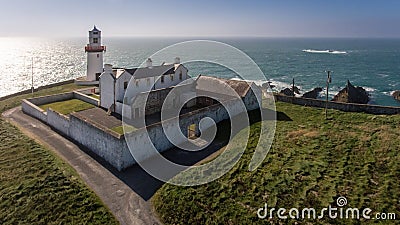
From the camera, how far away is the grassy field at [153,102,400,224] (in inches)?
463

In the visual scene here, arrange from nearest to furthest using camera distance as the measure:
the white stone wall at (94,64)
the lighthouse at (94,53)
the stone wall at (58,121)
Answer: the stone wall at (58,121), the lighthouse at (94,53), the white stone wall at (94,64)

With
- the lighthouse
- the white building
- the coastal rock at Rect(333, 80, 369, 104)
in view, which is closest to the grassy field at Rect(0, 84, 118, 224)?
the white building

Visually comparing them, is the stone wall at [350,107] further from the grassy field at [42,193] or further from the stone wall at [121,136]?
the grassy field at [42,193]

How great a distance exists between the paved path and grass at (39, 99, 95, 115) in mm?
4419

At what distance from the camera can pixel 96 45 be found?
36.6 meters

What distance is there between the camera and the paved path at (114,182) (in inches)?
481

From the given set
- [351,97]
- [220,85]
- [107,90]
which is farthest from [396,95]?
[107,90]

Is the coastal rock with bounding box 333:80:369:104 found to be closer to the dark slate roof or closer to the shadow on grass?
the shadow on grass

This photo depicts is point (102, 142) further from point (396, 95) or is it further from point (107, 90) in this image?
point (396, 95)

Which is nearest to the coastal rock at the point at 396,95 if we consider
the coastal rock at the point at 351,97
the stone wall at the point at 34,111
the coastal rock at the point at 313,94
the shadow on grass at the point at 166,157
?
the coastal rock at the point at 351,97

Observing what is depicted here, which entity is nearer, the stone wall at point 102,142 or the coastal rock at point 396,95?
the stone wall at point 102,142

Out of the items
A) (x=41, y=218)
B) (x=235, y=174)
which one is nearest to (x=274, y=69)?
(x=235, y=174)

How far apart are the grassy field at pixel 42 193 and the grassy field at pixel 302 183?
128 inches

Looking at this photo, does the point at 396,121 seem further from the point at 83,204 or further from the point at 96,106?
the point at 96,106
